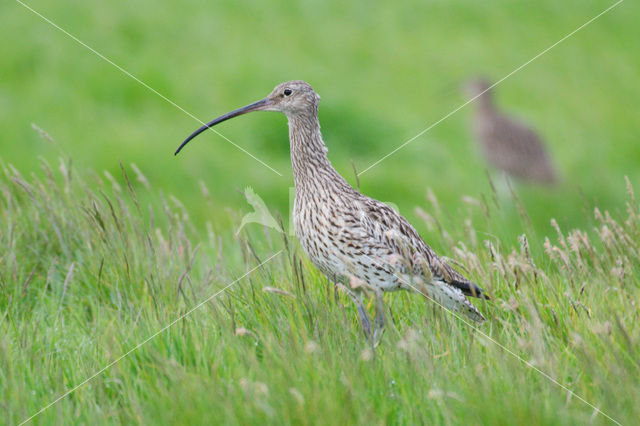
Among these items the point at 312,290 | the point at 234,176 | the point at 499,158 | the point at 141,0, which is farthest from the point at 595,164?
the point at 312,290

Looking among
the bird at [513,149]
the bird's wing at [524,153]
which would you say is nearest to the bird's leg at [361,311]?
the bird at [513,149]

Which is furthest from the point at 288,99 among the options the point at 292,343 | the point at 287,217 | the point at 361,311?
the point at 287,217

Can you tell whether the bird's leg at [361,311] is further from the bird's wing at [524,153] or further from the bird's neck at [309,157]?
the bird's wing at [524,153]

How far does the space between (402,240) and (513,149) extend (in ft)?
21.3

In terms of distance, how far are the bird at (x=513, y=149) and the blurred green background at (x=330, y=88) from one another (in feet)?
0.83

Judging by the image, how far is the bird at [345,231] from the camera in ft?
16.1

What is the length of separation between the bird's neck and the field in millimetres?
243

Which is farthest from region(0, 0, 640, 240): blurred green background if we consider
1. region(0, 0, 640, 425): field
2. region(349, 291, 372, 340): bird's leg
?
region(349, 291, 372, 340): bird's leg

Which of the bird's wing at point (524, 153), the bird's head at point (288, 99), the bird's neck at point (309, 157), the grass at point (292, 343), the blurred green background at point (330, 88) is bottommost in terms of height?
the grass at point (292, 343)

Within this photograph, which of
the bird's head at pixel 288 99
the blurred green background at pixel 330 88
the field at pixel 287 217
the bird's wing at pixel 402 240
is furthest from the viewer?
the blurred green background at pixel 330 88

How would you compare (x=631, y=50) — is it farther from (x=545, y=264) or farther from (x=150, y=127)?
(x=545, y=264)

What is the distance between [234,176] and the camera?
1055 centimetres

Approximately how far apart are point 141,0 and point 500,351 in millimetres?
11552

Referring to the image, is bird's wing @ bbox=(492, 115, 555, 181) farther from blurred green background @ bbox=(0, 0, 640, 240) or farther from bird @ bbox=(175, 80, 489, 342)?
bird @ bbox=(175, 80, 489, 342)
